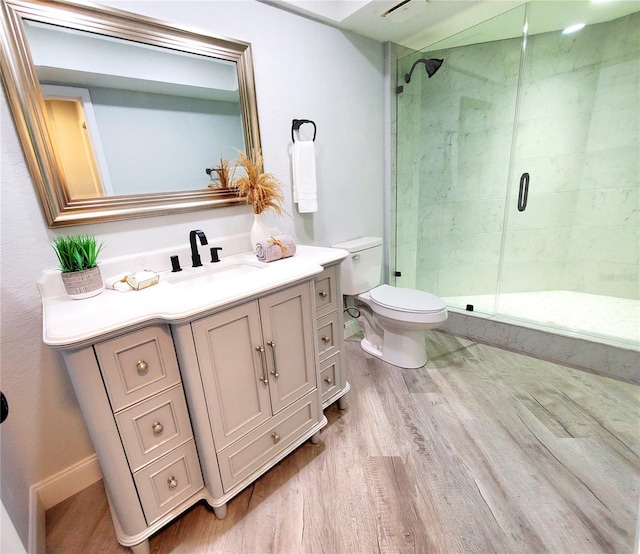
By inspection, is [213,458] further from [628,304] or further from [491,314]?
[628,304]

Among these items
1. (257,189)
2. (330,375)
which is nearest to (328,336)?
(330,375)

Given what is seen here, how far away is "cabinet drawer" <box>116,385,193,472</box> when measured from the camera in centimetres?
94

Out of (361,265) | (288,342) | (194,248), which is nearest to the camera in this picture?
(288,342)

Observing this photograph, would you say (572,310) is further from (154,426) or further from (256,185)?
(154,426)

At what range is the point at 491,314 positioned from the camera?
2.32m

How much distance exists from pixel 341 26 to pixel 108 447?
92.7 inches

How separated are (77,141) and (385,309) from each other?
1.69m

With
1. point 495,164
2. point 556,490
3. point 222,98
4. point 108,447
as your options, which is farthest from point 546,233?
point 108,447

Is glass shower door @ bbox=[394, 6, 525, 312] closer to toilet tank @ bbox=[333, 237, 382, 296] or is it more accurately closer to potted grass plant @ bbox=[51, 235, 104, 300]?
toilet tank @ bbox=[333, 237, 382, 296]

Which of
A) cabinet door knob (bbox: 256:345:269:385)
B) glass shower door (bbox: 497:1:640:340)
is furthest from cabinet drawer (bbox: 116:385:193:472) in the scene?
glass shower door (bbox: 497:1:640:340)

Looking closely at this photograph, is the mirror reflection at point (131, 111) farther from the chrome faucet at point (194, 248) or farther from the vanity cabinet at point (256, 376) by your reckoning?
the vanity cabinet at point (256, 376)

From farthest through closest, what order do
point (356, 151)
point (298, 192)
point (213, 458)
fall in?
point (356, 151), point (298, 192), point (213, 458)

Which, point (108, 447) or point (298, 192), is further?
point (298, 192)

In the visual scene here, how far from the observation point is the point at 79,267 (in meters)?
1.05
